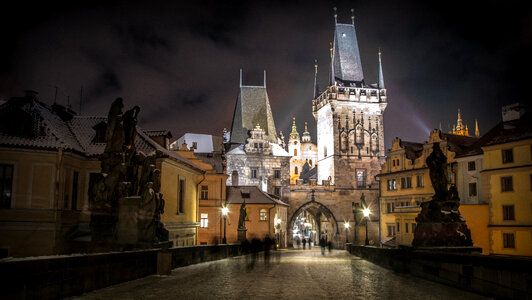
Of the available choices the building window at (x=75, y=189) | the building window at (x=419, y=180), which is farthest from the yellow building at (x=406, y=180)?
the building window at (x=75, y=189)

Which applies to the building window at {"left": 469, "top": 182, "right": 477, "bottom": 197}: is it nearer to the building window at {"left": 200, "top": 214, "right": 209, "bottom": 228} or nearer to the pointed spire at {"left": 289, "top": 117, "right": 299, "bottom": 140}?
the building window at {"left": 200, "top": 214, "right": 209, "bottom": 228}

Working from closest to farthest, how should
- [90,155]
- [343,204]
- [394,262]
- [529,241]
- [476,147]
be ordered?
[394,262] → [90,155] → [529,241] → [476,147] → [343,204]

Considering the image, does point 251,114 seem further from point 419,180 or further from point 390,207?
point 419,180

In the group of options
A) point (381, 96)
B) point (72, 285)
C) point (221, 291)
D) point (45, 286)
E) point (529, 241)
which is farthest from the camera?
point (381, 96)

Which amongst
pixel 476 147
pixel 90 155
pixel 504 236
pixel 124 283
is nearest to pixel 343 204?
pixel 476 147

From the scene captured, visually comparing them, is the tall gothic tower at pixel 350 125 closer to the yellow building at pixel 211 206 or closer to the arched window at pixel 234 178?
the arched window at pixel 234 178

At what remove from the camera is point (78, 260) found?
8.29 meters

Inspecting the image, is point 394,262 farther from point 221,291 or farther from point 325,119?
point 325,119

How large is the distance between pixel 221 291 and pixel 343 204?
55692 millimetres

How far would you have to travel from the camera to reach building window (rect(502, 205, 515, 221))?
3125 centimetres

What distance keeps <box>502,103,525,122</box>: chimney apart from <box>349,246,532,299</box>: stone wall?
2724 centimetres

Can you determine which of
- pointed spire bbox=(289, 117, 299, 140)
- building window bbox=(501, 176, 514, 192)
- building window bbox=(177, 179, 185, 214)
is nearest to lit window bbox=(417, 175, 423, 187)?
building window bbox=(501, 176, 514, 192)

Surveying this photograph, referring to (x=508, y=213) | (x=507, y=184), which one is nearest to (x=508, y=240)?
(x=508, y=213)

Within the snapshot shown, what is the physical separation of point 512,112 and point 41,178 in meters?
33.2
